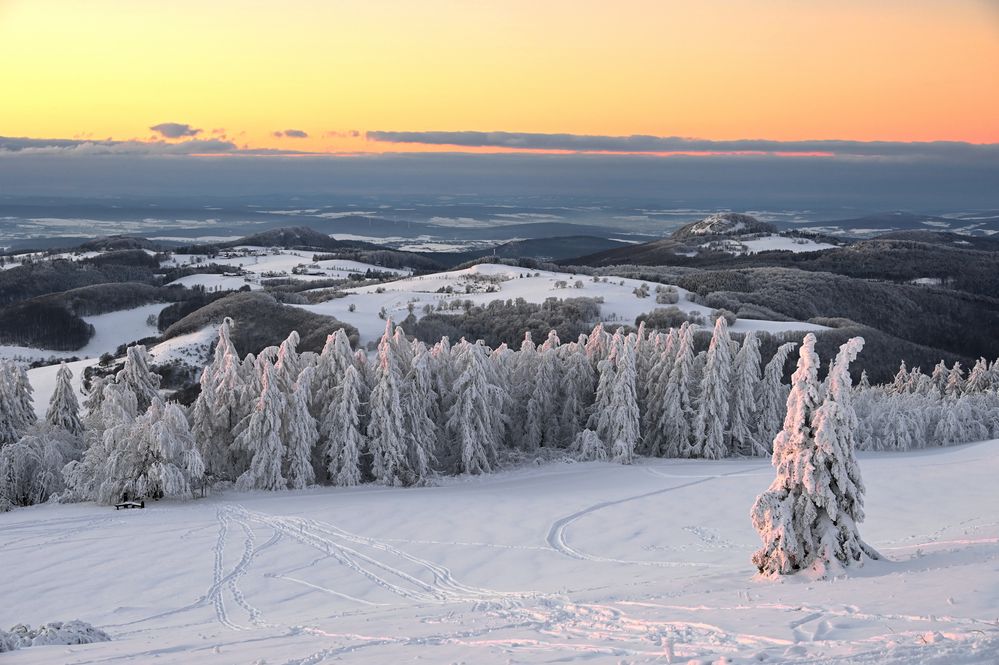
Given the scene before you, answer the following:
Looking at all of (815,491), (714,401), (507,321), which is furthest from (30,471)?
(507,321)

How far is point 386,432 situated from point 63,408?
15546mm

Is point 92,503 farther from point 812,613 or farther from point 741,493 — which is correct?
point 812,613

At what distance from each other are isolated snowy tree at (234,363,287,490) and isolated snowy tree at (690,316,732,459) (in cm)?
2011

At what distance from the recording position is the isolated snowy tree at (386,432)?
37.3m

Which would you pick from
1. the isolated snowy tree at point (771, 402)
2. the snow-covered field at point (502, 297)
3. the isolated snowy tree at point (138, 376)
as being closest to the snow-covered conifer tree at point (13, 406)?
the isolated snowy tree at point (138, 376)

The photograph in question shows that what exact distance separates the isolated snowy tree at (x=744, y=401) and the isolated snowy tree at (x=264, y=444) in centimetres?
2248

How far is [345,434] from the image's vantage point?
3681 cm

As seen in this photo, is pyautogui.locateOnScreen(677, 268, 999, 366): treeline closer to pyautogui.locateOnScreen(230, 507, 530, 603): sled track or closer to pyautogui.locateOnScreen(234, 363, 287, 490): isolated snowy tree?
pyautogui.locateOnScreen(234, 363, 287, 490): isolated snowy tree

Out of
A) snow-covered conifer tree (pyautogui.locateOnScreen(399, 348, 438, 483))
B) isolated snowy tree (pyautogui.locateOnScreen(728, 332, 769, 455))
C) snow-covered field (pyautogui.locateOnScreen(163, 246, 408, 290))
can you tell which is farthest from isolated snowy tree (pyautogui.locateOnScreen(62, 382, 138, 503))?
snow-covered field (pyautogui.locateOnScreen(163, 246, 408, 290))

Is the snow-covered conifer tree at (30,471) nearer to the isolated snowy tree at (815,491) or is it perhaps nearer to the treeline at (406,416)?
the treeline at (406,416)

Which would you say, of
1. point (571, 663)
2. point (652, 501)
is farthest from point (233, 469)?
point (571, 663)

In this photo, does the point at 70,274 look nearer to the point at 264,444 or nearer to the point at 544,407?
the point at 544,407

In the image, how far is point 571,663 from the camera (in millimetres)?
12828

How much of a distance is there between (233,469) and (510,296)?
5024 cm
